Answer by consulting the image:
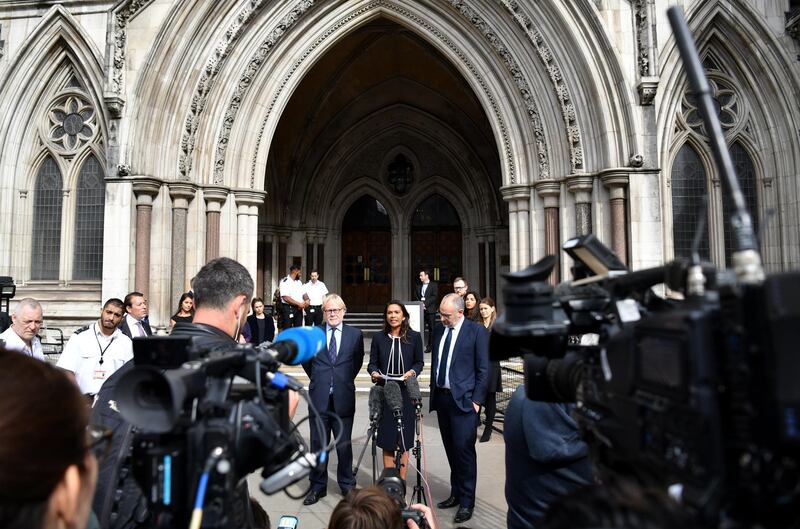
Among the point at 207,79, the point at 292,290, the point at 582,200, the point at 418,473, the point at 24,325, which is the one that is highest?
the point at 207,79

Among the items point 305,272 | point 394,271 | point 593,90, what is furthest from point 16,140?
point 593,90

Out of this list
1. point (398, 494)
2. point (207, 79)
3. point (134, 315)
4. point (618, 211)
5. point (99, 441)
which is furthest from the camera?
point (207, 79)

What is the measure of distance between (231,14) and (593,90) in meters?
6.90

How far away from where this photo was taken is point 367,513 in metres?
1.97

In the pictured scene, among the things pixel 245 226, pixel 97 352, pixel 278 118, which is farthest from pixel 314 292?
pixel 97 352

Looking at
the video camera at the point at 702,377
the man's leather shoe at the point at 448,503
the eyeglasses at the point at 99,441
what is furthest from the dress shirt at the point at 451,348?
the eyeglasses at the point at 99,441

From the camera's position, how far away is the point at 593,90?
8.98m

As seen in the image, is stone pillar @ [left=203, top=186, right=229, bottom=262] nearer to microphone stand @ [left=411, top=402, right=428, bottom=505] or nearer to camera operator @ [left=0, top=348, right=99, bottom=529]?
microphone stand @ [left=411, top=402, right=428, bottom=505]

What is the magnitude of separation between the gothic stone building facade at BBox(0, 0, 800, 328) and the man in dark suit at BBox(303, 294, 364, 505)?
5514mm

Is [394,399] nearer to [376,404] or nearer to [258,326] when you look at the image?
[376,404]

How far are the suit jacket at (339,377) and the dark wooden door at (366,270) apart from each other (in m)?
11.8

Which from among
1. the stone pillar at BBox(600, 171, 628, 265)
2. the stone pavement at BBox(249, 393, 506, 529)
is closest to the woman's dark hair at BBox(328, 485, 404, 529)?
the stone pavement at BBox(249, 393, 506, 529)

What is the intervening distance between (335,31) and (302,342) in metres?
10.3

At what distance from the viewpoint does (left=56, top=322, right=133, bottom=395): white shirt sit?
4.24m
